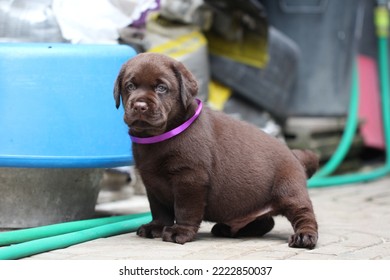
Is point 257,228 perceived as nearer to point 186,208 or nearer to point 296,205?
point 296,205

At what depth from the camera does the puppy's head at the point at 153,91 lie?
2.79m

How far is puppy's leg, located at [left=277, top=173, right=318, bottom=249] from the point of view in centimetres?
299

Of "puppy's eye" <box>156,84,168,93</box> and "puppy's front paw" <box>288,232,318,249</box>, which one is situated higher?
"puppy's eye" <box>156,84,168,93</box>

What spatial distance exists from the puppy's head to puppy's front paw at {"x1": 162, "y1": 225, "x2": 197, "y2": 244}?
36cm

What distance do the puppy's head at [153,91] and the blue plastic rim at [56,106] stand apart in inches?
11.4

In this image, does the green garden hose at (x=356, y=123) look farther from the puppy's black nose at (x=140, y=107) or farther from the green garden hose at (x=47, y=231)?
the puppy's black nose at (x=140, y=107)

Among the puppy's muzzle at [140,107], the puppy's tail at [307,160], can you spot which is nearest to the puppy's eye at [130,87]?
the puppy's muzzle at [140,107]

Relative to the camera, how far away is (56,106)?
315 cm

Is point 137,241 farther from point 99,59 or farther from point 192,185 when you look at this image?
point 99,59

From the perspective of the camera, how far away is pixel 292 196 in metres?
3.05

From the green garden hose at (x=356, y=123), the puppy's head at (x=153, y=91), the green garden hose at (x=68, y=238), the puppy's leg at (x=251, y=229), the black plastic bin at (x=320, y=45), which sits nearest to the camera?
the green garden hose at (x=68, y=238)

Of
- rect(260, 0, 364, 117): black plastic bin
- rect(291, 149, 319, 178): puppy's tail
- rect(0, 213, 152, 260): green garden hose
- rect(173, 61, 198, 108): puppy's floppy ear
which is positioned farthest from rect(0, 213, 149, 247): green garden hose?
rect(260, 0, 364, 117): black plastic bin

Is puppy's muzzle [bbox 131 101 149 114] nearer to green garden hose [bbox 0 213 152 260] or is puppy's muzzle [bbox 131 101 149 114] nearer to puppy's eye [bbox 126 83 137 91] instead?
puppy's eye [bbox 126 83 137 91]
